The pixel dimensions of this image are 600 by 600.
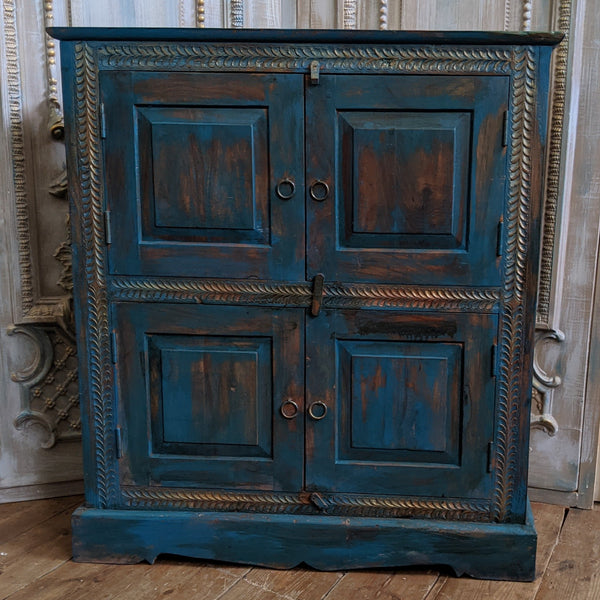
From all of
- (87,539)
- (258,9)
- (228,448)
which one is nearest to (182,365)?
(228,448)

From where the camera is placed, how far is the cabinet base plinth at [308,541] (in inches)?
63.7

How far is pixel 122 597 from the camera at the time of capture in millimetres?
1571

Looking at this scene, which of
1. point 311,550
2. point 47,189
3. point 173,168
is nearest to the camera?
point 173,168

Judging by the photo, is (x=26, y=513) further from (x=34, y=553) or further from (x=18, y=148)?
(x=18, y=148)

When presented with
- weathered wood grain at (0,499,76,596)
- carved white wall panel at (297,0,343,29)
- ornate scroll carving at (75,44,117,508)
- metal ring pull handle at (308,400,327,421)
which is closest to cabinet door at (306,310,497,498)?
metal ring pull handle at (308,400,327,421)

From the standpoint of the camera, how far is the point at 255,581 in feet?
5.36

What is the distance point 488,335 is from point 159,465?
0.86 m

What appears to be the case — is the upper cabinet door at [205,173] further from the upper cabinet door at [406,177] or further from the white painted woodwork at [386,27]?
the white painted woodwork at [386,27]

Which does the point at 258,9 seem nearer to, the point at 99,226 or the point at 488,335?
the point at 99,226

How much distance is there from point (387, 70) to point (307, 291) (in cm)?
52

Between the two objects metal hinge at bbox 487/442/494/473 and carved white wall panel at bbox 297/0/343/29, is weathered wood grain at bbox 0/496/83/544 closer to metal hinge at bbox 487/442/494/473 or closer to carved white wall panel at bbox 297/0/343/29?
metal hinge at bbox 487/442/494/473

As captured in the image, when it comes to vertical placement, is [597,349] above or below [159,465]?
above

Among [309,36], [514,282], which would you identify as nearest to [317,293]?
[514,282]

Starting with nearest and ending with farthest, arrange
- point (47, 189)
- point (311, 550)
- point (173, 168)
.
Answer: point (173, 168) < point (311, 550) < point (47, 189)
